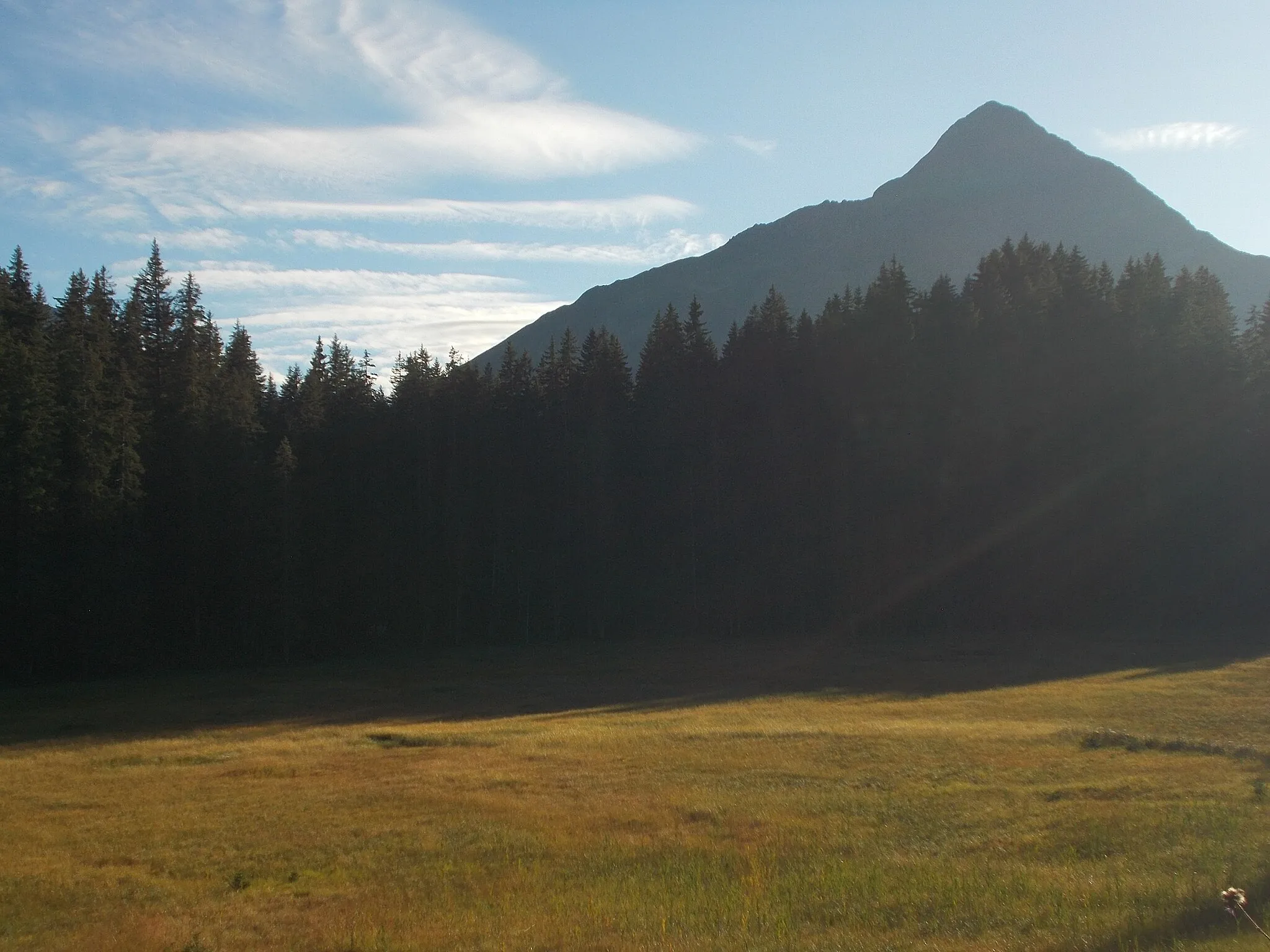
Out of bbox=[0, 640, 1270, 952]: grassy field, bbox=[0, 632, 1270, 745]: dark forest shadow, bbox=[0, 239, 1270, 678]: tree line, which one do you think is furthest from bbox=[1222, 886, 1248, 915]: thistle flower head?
bbox=[0, 239, 1270, 678]: tree line

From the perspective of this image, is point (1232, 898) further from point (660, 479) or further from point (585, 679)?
point (660, 479)

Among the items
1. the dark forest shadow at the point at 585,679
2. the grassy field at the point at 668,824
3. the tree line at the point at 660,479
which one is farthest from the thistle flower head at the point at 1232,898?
the tree line at the point at 660,479

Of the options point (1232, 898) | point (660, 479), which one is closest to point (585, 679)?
point (660, 479)

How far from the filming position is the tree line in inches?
2350

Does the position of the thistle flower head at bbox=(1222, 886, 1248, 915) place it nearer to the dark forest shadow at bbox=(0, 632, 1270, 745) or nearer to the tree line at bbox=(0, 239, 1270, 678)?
the dark forest shadow at bbox=(0, 632, 1270, 745)

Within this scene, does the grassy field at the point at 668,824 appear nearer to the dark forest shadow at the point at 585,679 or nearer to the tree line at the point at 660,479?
the dark forest shadow at the point at 585,679

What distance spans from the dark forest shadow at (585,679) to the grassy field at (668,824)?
1.36 meters

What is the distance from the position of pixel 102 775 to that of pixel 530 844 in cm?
1801

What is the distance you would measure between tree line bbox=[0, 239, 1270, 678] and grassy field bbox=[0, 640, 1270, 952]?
68.6 feet

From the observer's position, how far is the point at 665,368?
7550cm

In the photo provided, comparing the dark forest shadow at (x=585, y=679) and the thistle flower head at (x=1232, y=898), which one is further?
the dark forest shadow at (x=585, y=679)

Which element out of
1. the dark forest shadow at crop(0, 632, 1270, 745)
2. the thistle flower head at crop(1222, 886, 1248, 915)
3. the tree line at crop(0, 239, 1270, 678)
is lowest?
the dark forest shadow at crop(0, 632, 1270, 745)

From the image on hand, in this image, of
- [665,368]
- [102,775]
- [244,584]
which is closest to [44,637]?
[244,584]

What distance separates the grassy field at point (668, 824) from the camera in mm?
13336
